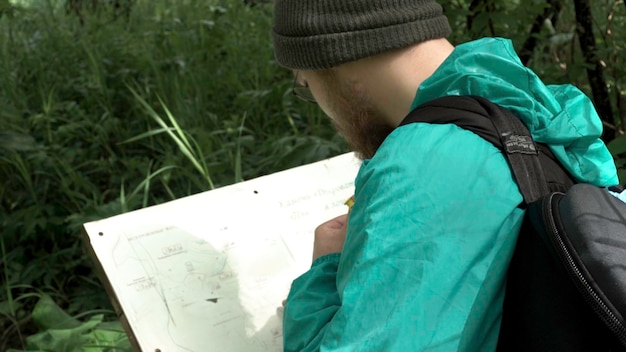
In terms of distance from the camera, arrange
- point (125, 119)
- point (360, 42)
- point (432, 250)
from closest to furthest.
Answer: point (432, 250), point (360, 42), point (125, 119)

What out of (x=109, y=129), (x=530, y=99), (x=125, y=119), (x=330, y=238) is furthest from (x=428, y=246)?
(x=125, y=119)

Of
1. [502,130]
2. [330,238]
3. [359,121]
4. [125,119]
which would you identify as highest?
[502,130]

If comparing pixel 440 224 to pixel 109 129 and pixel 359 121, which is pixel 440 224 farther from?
pixel 109 129

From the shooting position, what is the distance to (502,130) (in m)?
1.24

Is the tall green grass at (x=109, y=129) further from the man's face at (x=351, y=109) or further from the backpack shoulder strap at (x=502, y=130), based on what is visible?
the backpack shoulder strap at (x=502, y=130)

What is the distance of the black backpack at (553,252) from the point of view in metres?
0.99

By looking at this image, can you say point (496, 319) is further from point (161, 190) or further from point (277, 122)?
point (277, 122)

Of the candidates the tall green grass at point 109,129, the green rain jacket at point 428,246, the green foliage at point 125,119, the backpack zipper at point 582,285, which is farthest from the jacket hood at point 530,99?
the tall green grass at point 109,129

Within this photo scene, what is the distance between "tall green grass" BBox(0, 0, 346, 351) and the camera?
9.96ft

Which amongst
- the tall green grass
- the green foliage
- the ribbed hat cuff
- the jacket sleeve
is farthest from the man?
the tall green grass

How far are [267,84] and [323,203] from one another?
6.98 feet

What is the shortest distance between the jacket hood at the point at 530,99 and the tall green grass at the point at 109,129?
56.2 inches

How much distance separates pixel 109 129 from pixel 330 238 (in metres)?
2.40

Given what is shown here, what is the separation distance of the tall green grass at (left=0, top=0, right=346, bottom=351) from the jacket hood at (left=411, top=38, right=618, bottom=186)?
56.2 inches
